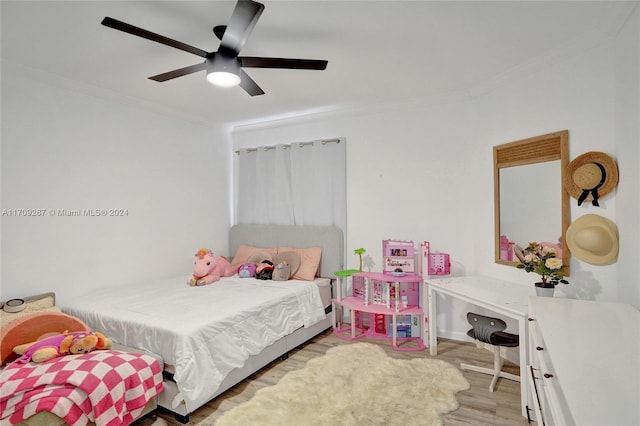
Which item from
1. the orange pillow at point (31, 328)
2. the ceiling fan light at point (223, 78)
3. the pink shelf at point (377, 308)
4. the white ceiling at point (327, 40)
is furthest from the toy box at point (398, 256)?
the orange pillow at point (31, 328)

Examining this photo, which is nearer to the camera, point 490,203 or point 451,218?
point 490,203

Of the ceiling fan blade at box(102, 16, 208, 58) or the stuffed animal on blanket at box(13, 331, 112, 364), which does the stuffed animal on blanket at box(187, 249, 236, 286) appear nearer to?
the stuffed animal on blanket at box(13, 331, 112, 364)

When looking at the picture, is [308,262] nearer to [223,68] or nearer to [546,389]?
[223,68]

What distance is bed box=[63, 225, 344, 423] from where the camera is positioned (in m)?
2.19

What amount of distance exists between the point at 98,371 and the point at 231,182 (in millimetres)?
3220

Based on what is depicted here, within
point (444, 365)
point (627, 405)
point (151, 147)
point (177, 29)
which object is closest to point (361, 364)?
point (444, 365)

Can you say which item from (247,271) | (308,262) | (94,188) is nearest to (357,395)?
(308,262)

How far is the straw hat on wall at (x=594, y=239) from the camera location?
2.17 m

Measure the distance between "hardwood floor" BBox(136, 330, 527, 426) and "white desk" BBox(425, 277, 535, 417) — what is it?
6.0 inches

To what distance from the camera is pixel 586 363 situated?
1185mm

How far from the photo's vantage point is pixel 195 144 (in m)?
4.24

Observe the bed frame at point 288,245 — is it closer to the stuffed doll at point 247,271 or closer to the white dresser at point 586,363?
the stuffed doll at point 247,271

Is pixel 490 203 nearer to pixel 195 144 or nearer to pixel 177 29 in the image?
pixel 177 29

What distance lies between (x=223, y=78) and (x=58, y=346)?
2027mm
